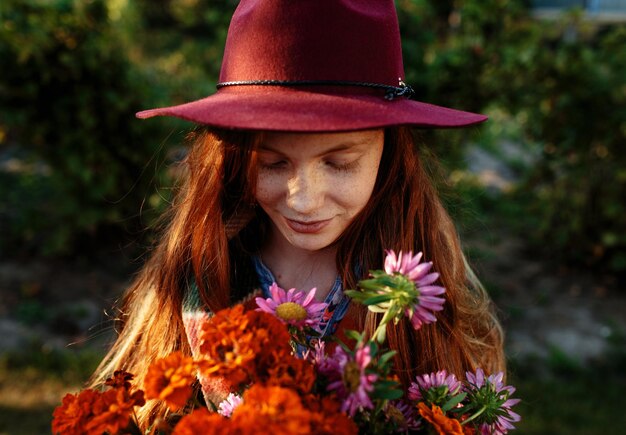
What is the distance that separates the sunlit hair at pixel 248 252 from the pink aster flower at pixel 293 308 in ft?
1.44

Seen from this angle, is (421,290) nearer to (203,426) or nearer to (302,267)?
(203,426)

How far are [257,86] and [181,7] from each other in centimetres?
597

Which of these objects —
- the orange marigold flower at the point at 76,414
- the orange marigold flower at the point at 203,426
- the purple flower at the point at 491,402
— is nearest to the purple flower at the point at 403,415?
the purple flower at the point at 491,402

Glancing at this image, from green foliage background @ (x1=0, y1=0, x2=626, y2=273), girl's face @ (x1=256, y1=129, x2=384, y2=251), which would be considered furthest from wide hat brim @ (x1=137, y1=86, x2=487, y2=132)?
green foliage background @ (x1=0, y1=0, x2=626, y2=273)

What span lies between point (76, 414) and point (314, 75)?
2.60 feet

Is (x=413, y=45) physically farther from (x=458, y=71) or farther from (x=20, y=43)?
(x=20, y=43)

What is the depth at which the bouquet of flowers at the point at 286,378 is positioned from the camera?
35.1 inches

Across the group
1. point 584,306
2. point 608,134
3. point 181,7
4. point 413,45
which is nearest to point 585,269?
point 584,306

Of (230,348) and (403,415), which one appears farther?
(403,415)

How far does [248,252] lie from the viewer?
1839mm

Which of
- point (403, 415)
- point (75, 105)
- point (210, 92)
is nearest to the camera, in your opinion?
point (403, 415)

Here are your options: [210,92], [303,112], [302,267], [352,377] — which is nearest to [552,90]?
[210,92]

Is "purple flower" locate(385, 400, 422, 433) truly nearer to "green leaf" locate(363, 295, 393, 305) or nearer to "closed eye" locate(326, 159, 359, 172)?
"green leaf" locate(363, 295, 393, 305)

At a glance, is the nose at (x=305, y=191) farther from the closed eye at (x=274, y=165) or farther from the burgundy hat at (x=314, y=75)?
the burgundy hat at (x=314, y=75)
